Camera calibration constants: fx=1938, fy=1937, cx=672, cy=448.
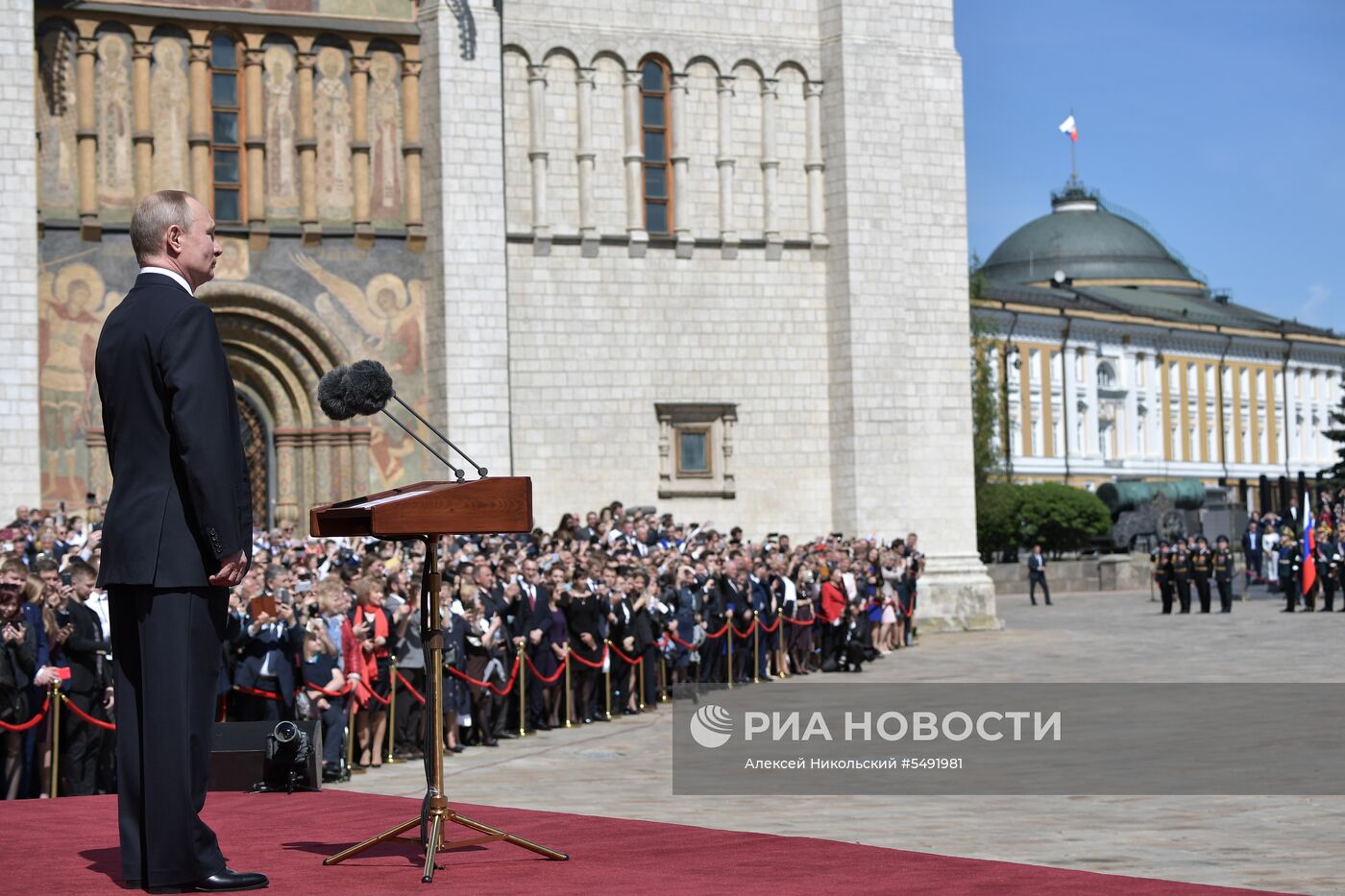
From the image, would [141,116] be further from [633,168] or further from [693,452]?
[693,452]

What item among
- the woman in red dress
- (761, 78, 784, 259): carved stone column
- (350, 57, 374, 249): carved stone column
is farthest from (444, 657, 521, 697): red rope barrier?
(761, 78, 784, 259): carved stone column

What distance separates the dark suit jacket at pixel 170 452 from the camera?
6.61m

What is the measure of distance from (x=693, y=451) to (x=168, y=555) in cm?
2383

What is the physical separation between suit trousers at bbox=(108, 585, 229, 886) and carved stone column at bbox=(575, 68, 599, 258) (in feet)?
76.6

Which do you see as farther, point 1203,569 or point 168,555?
point 1203,569

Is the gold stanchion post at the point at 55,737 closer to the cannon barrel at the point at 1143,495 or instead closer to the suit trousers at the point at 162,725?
the suit trousers at the point at 162,725

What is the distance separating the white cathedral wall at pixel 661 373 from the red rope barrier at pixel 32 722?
15994 millimetres

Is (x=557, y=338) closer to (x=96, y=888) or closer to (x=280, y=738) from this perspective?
(x=280, y=738)

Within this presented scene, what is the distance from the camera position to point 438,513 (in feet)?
24.8

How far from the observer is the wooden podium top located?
7.46 metres

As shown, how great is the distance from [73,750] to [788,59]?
2090cm

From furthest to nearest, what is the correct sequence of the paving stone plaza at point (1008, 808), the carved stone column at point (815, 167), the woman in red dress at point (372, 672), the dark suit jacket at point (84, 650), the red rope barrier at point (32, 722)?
1. the carved stone column at point (815, 167)
2. the woman in red dress at point (372, 672)
3. the dark suit jacket at point (84, 650)
4. the red rope barrier at point (32, 722)
5. the paving stone plaza at point (1008, 808)

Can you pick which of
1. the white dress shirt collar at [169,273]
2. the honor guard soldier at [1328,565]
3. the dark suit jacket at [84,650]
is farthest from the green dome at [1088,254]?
the white dress shirt collar at [169,273]

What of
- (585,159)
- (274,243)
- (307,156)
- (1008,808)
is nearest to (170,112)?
(307,156)
